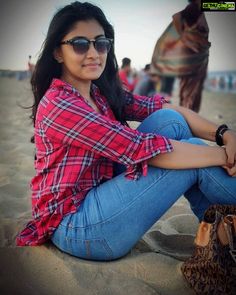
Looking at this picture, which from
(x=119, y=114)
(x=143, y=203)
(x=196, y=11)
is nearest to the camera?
(x=143, y=203)

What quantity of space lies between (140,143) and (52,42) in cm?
68

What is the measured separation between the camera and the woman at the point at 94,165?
1609 mm

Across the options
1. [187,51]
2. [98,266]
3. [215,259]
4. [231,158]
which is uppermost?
[187,51]

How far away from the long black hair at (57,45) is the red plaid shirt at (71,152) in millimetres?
149

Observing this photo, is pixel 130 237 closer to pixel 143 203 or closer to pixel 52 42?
pixel 143 203

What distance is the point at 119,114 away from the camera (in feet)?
7.02

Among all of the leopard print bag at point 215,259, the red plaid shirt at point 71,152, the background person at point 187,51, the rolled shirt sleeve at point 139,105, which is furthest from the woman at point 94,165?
the background person at point 187,51

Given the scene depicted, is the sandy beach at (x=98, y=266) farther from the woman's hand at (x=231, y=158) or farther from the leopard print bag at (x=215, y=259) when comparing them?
the woman's hand at (x=231, y=158)

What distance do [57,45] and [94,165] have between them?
0.63 metres

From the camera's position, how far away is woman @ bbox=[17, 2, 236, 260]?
5.28ft

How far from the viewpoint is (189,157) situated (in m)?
1.65

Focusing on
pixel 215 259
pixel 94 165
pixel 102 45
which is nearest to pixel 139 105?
pixel 102 45

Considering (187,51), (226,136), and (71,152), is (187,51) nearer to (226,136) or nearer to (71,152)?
(226,136)

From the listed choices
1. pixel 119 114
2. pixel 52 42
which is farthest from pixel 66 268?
pixel 52 42
